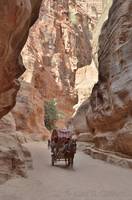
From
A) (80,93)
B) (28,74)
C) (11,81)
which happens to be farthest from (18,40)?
(28,74)

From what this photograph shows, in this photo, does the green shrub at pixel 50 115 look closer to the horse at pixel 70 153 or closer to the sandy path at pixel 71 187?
the horse at pixel 70 153

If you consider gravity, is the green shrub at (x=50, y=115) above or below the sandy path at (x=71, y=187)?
above

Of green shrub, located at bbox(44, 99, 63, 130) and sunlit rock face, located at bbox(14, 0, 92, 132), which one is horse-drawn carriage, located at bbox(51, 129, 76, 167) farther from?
sunlit rock face, located at bbox(14, 0, 92, 132)

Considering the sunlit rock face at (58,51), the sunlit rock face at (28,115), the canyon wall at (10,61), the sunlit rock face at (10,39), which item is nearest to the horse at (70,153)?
the canyon wall at (10,61)

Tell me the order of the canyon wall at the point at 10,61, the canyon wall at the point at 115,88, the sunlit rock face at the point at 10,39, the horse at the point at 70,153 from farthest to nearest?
the canyon wall at the point at 115,88, the horse at the point at 70,153, the canyon wall at the point at 10,61, the sunlit rock face at the point at 10,39

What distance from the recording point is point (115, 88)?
59.1 ft

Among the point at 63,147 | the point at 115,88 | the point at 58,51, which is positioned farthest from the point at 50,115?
the point at 63,147

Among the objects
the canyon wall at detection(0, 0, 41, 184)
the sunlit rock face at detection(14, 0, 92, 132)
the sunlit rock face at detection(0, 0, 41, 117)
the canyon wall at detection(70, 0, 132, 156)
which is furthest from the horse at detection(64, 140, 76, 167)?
the sunlit rock face at detection(14, 0, 92, 132)

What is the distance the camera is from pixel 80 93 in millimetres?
47594

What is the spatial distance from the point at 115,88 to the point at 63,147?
4677 mm

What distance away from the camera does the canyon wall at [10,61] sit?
870cm

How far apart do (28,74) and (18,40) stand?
40835 mm

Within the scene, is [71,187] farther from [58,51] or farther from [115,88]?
[58,51]

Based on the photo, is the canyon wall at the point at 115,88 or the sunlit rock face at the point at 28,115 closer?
the canyon wall at the point at 115,88
